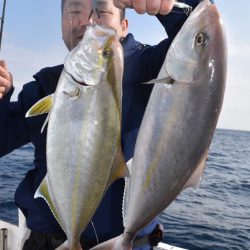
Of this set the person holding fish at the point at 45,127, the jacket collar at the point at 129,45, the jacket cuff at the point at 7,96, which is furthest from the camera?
the jacket collar at the point at 129,45

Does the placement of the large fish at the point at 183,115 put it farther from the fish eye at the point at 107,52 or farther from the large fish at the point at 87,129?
the fish eye at the point at 107,52

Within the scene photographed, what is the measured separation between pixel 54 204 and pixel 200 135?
851 millimetres

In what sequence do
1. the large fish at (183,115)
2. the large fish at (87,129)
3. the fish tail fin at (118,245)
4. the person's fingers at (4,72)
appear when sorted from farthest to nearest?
the person's fingers at (4,72) < the fish tail fin at (118,245) < the large fish at (87,129) < the large fish at (183,115)

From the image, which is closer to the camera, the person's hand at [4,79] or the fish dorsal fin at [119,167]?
the fish dorsal fin at [119,167]

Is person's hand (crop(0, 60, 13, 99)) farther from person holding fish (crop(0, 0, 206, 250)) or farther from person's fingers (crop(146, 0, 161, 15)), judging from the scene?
person's fingers (crop(146, 0, 161, 15))

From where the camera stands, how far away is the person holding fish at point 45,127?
2.74 metres

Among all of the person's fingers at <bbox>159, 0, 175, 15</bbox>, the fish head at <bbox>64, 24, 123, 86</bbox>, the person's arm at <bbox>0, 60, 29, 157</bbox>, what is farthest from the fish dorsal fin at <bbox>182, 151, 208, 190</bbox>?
the person's arm at <bbox>0, 60, 29, 157</bbox>

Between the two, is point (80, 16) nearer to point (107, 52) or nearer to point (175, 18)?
point (175, 18)

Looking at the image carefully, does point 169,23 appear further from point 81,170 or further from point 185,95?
point 81,170

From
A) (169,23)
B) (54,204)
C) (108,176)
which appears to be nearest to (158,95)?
(108,176)

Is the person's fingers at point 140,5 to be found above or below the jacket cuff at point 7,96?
above

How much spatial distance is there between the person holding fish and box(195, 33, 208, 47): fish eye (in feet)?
2.30

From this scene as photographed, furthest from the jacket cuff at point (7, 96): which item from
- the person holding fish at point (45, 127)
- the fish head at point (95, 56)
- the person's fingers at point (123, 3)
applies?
the person's fingers at point (123, 3)

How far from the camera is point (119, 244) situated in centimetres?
200
